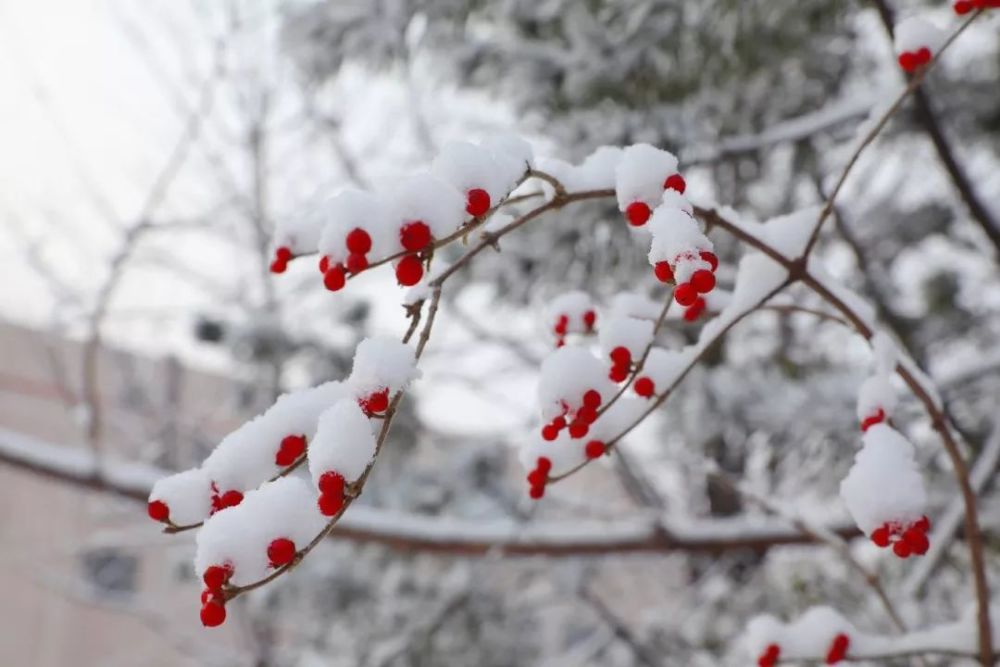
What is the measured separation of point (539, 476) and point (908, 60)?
0.59m

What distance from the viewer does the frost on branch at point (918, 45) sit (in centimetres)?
88

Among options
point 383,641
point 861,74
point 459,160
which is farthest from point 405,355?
point 383,641

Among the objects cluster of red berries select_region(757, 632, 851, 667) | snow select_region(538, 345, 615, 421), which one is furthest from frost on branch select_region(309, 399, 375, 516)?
cluster of red berries select_region(757, 632, 851, 667)

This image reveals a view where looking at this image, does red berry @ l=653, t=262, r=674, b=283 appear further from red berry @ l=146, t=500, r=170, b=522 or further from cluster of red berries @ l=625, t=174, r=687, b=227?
red berry @ l=146, t=500, r=170, b=522

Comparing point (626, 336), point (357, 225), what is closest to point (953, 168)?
point (626, 336)

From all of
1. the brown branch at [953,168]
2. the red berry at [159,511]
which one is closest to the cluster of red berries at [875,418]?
the red berry at [159,511]

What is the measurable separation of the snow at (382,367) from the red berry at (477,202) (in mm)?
129

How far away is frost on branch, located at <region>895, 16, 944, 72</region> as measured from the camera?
88 centimetres

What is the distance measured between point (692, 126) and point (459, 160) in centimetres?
239

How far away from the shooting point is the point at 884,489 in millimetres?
745

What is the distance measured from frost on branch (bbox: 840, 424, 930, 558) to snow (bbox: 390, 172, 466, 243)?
17.1 inches

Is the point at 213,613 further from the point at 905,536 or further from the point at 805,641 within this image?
the point at 805,641

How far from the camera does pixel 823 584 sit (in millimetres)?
2971

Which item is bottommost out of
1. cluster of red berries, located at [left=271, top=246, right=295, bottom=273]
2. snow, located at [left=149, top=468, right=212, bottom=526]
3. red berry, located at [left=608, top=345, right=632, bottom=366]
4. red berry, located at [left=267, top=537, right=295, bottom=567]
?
red berry, located at [left=267, top=537, right=295, bottom=567]
